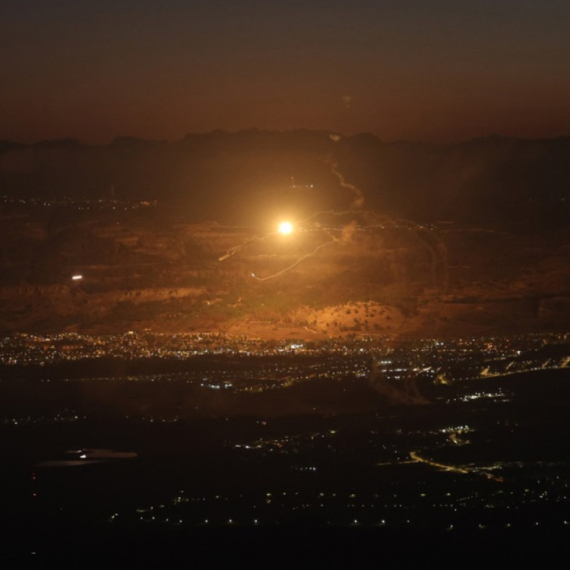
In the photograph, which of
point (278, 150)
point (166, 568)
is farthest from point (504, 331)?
point (278, 150)

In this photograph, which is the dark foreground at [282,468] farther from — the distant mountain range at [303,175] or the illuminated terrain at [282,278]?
the distant mountain range at [303,175]

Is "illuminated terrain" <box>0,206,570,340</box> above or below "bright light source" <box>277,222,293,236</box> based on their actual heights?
below

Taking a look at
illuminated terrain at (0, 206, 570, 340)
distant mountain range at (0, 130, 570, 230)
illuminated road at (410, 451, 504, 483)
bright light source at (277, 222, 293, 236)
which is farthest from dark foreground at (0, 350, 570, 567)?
distant mountain range at (0, 130, 570, 230)

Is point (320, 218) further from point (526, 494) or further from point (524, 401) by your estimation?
point (526, 494)

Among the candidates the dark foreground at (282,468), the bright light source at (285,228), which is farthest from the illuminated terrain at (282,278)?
the dark foreground at (282,468)

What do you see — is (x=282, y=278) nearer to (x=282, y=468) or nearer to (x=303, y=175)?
(x=282, y=468)

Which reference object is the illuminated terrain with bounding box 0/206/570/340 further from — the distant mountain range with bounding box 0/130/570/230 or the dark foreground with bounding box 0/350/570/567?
the dark foreground with bounding box 0/350/570/567
